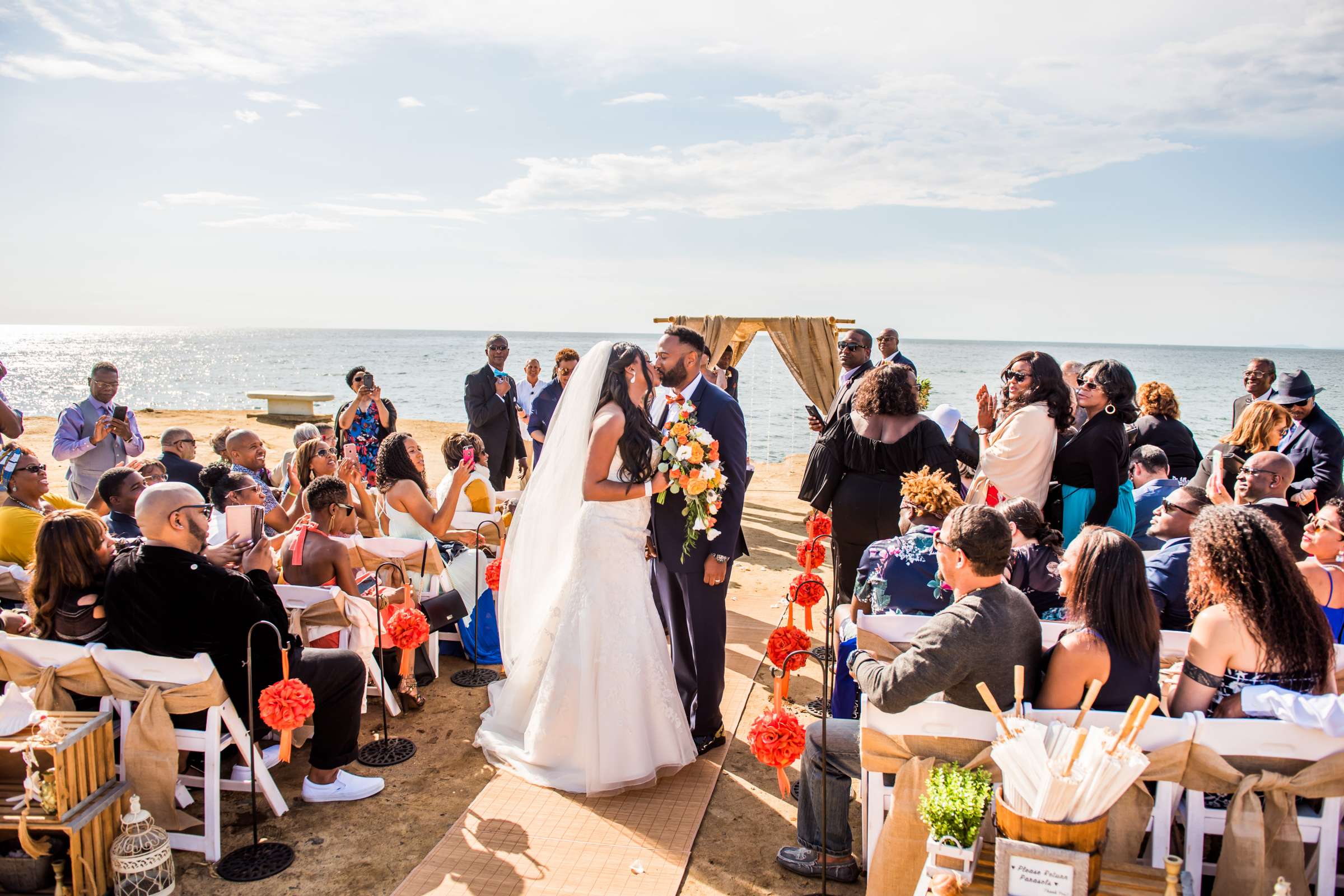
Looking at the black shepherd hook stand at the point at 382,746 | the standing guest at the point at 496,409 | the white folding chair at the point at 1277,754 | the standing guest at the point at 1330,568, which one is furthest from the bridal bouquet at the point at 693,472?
the standing guest at the point at 496,409

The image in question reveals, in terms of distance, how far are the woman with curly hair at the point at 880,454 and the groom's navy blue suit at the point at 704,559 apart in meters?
0.83

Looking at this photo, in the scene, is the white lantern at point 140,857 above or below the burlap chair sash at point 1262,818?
below

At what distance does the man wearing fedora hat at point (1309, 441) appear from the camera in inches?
256

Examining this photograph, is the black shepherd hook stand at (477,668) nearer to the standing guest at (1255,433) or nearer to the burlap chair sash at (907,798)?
the burlap chair sash at (907,798)

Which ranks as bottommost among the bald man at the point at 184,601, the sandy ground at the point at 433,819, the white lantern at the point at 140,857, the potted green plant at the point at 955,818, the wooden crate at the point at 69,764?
the sandy ground at the point at 433,819

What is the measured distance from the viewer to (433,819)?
13.9 feet

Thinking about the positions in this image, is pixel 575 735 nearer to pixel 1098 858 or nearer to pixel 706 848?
pixel 706 848

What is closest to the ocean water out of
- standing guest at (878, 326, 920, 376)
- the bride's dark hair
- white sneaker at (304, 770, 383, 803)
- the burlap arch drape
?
the bride's dark hair

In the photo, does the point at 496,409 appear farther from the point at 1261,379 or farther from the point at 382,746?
the point at 1261,379

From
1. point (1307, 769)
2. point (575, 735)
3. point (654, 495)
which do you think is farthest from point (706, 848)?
point (1307, 769)

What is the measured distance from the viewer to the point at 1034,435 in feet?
17.8

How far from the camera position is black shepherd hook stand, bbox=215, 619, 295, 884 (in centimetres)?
371

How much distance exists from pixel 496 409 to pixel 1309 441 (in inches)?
319

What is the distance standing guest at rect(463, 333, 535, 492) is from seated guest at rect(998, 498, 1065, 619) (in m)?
6.88
